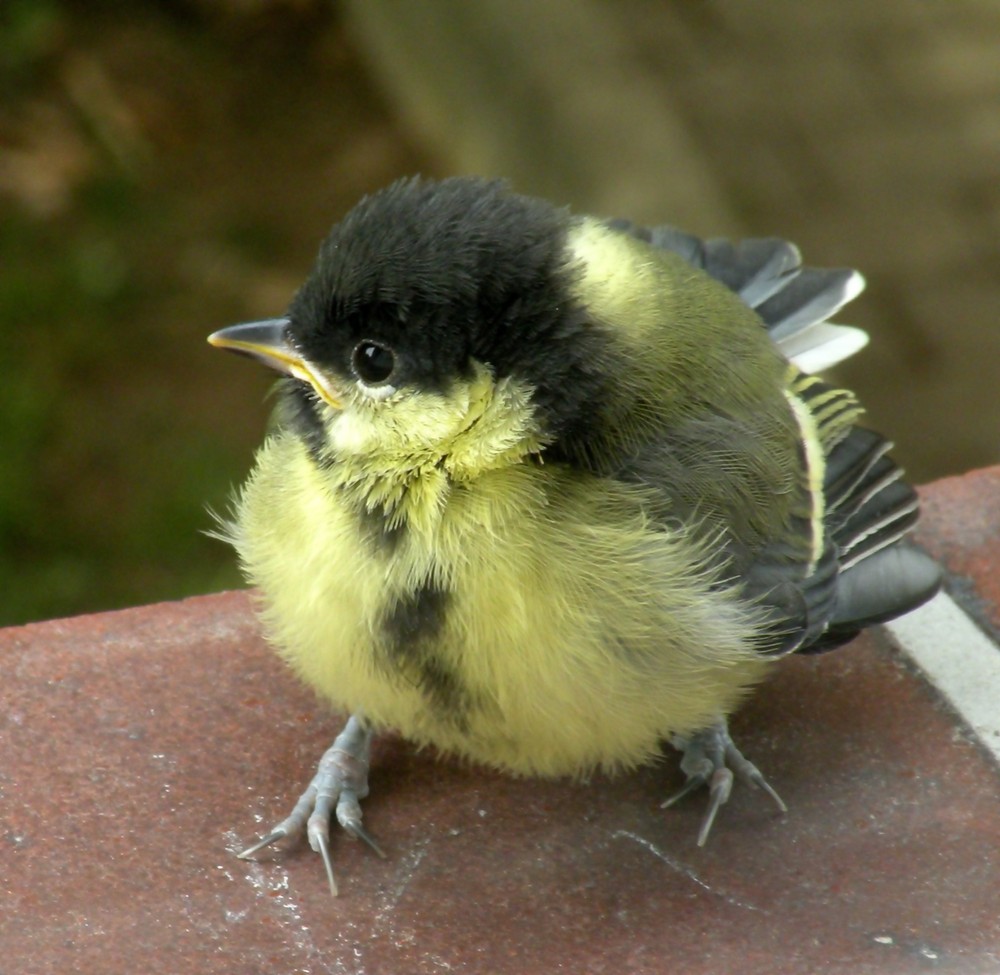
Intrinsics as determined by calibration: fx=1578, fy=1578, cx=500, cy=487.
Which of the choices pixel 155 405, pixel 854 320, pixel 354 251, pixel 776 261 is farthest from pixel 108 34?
pixel 354 251

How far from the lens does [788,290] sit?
2.90m

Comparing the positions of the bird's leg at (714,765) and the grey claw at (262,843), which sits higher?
the bird's leg at (714,765)

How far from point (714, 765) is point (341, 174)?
3.88 meters

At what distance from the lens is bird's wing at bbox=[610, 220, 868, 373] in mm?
2869

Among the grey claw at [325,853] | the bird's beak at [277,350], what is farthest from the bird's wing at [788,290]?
the grey claw at [325,853]

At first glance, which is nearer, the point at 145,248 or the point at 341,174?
the point at 145,248

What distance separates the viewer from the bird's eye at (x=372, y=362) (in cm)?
205

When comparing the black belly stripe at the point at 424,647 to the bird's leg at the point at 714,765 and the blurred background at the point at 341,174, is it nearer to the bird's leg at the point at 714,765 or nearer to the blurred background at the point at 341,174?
the bird's leg at the point at 714,765

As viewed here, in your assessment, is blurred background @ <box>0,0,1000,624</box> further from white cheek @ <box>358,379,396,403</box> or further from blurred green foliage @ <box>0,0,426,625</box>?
white cheek @ <box>358,379,396,403</box>

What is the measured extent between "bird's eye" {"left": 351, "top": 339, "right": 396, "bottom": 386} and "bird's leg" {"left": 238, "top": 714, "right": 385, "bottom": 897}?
527 millimetres

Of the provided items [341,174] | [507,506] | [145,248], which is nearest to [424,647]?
[507,506]

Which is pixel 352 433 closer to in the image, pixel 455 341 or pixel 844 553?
pixel 455 341

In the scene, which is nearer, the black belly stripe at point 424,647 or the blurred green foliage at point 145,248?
the black belly stripe at point 424,647

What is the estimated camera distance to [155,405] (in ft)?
15.9
